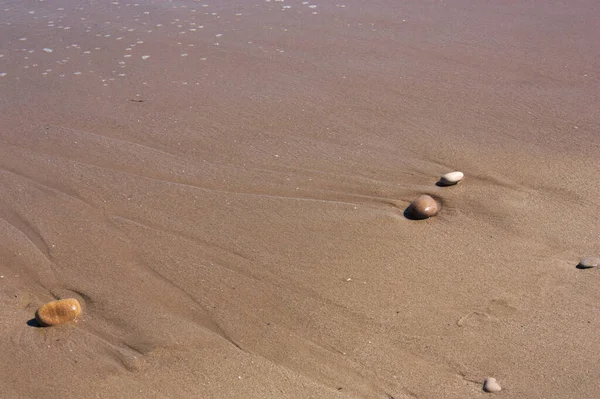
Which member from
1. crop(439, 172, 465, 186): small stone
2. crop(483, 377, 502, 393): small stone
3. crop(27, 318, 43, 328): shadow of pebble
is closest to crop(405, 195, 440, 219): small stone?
crop(439, 172, 465, 186): small stone

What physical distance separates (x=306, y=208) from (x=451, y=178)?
→ 931mm

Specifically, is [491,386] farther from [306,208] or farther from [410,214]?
[306,208]

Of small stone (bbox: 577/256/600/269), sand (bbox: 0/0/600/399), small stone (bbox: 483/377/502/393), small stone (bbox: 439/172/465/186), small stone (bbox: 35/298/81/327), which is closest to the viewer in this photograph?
small stone (bbox: 483/377/502/393)

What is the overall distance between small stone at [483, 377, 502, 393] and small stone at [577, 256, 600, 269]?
100 centimetres

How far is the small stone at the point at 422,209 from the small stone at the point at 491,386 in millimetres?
1354

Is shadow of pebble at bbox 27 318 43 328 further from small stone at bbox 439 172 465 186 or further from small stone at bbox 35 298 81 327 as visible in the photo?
small stone at bbox 439 172 465 186

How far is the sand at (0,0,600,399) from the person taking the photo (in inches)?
122

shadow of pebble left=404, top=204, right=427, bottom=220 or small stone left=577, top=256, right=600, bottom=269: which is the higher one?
small stone left=577, top=256, right=600, bottom=269

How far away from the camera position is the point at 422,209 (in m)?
4.08

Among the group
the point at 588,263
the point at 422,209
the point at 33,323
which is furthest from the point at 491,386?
the point at 33,323

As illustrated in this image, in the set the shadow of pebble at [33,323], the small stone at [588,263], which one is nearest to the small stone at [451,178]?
the small stone at [588,263]

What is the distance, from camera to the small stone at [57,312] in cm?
338

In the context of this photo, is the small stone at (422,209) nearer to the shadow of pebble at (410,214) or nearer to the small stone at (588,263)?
the shadow of pebble at (410,214)

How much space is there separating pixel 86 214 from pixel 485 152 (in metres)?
2.66
